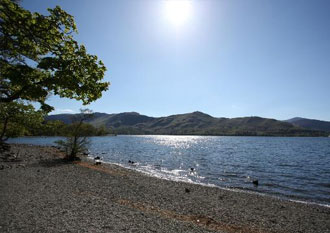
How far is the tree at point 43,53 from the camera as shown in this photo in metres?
6.53

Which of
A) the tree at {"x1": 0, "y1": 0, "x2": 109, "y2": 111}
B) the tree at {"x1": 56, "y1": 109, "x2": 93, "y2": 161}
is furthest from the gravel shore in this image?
the tree at {"x1": 56, "y1": 109, "x2": 93, "y2": 161}

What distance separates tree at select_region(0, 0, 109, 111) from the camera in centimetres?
653

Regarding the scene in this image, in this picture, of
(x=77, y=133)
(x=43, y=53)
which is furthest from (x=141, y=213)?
(x=77, y=133)

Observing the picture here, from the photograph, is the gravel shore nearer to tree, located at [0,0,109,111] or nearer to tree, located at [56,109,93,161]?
tree, located at [0,0,109,111]

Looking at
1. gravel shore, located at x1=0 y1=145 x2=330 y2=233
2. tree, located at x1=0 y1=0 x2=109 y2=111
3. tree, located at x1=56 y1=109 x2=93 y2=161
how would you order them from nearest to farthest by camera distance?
tree, located at x1=0 y1=0 x2=109 y2=111
gravel shore, located at x1=0 y1=145 x2=330 y2=233
tree, located at x1=56 y1=109 x2=93 y2=161

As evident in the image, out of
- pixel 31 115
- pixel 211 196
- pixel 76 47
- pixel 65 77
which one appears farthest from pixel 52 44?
pixel 211 196

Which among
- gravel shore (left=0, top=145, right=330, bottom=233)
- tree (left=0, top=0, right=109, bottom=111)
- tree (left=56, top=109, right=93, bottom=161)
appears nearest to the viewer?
tree (left=0, top=0, right=109, bottom=111)

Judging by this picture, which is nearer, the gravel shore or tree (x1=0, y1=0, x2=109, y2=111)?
tree (x1=0, y1=0, x2=109, y2=111)

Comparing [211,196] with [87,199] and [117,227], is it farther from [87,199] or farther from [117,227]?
[117,227]

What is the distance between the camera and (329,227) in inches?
579

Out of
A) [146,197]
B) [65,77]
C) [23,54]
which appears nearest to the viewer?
[65,77]

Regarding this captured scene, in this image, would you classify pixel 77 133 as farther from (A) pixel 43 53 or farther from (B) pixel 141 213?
(A) pixel 43 53

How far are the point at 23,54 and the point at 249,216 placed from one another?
55.0 ft

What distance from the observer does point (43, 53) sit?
8.28 m
